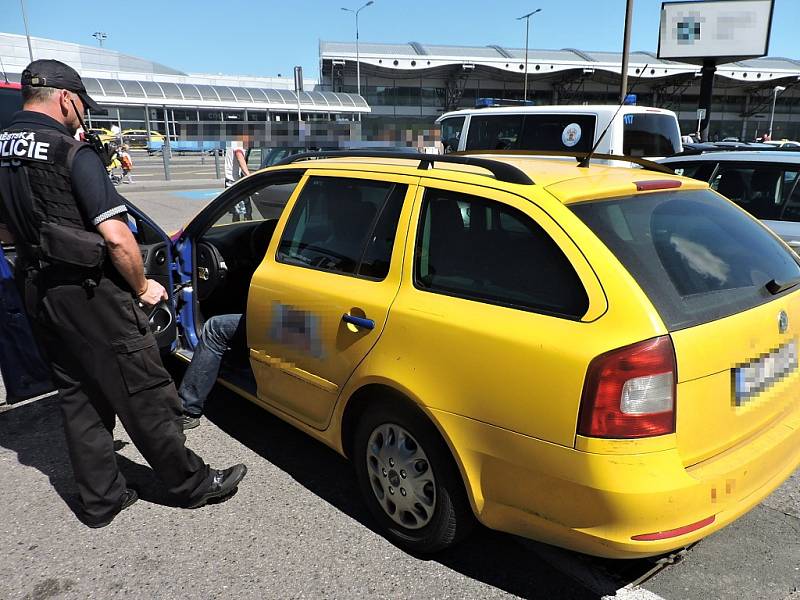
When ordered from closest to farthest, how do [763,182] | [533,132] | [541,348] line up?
[541,348], [763,182], [533,132]

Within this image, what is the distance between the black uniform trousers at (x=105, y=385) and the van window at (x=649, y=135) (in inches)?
305

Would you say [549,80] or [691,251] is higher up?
[549,80]

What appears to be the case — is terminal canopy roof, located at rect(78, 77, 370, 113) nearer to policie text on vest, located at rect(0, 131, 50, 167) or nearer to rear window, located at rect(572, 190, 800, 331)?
policie text on vest, located at rect(0, 131, 50, 167)

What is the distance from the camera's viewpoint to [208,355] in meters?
3.47

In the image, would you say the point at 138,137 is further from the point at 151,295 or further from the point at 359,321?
the point at 359,321

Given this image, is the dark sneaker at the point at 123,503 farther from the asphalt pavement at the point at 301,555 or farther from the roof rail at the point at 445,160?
the roof rail at the point at 445,160

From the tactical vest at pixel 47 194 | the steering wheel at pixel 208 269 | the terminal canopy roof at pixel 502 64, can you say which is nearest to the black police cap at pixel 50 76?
the tactical vest at pixel 47 194

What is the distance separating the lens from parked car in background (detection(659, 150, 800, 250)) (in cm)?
520

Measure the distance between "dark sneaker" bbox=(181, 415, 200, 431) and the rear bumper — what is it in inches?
78.1

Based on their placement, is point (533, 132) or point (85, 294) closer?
point (85, 294)

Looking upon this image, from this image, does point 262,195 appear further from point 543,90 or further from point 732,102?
point 732,102

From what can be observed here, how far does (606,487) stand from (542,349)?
1.52ft

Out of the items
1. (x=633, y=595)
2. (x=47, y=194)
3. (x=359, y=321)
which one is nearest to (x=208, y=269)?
(x=47, y=194)

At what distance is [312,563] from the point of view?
2529mm
